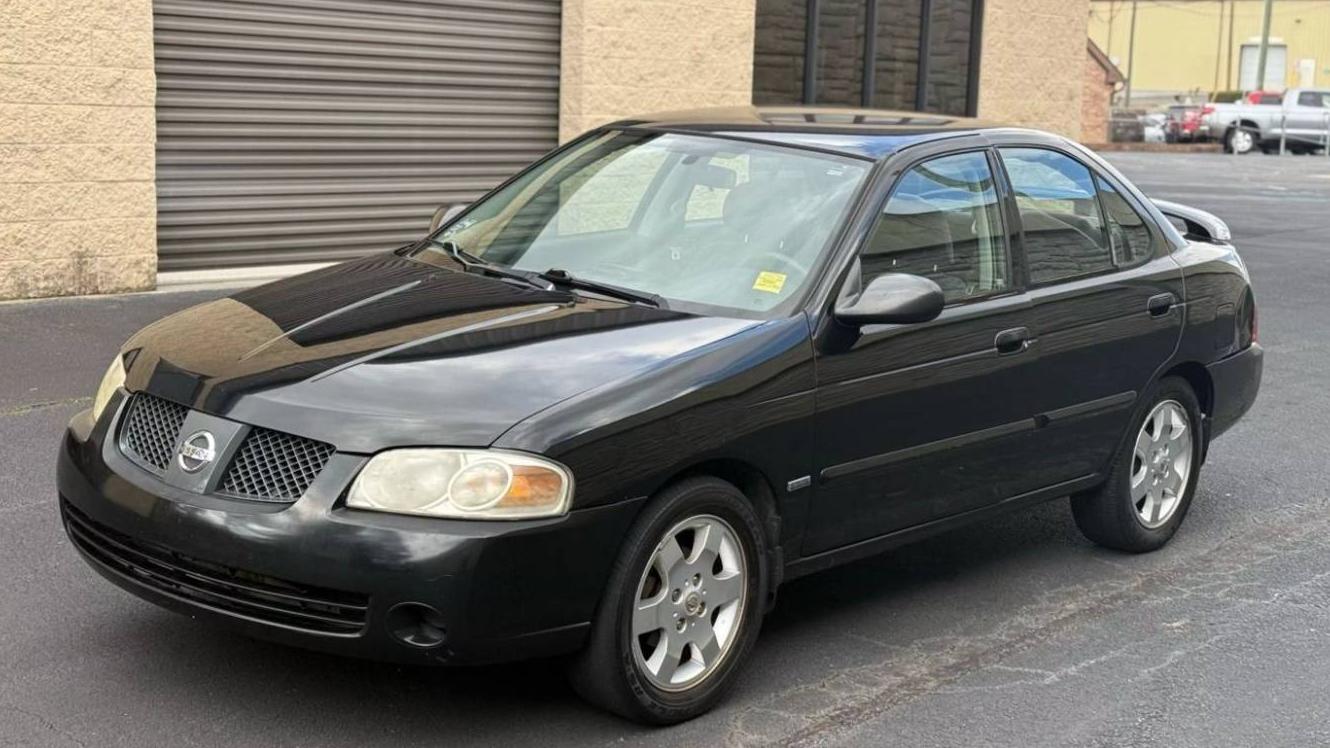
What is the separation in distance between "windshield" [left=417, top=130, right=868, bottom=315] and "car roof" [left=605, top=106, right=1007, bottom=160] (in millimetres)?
74

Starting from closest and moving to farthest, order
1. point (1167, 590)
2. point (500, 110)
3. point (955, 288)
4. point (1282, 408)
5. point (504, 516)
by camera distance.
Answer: point (504, 516) < point (955, 288) < point (1167, 590) < point (1282, 408) < point (500, 110)

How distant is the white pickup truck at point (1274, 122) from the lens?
138 ft

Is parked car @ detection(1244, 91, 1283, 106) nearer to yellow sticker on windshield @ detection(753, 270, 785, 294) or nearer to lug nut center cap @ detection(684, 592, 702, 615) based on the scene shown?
yellow sticker on windshield @ detection(753, 270, 785, 294)

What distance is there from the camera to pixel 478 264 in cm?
530

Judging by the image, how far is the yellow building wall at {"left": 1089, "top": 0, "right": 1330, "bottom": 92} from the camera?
2785 inches

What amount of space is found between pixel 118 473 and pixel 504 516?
1.07m

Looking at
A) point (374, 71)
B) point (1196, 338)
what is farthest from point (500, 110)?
point (1196, 338)

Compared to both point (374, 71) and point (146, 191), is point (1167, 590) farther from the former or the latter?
point (374, 71)

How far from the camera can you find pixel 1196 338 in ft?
20.5

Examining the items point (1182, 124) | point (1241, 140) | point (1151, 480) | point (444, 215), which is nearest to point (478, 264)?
point (444, 215)

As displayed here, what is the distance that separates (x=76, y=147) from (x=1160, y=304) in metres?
6.86

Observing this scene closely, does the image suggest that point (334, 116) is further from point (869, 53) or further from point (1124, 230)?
point (1124, 230)

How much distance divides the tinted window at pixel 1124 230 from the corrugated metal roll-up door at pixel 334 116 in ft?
22.4

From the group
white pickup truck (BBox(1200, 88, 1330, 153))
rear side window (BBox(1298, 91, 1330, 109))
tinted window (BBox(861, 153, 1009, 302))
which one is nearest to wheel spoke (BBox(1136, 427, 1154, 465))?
tinted window (BBox(861, 153, 1009, 302))
